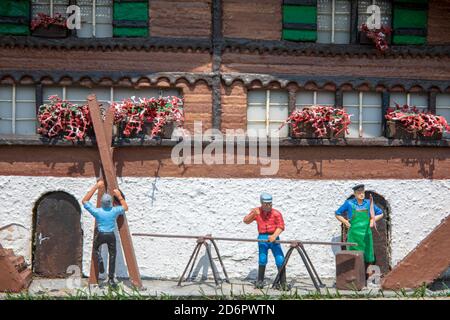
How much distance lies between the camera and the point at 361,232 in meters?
12.1

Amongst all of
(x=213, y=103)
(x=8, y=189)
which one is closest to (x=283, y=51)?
(x=213, y=103)

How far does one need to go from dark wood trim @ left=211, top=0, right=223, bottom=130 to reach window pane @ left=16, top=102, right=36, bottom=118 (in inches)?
141

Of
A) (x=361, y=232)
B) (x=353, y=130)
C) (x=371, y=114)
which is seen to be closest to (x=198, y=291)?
(x=361, y=232)

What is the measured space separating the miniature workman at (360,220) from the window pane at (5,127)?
21.7ft

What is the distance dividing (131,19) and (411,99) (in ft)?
19.5

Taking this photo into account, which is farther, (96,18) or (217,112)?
(96,18)

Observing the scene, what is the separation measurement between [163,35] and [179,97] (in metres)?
1.26

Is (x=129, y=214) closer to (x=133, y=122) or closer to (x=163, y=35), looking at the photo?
(x=133, y=122)

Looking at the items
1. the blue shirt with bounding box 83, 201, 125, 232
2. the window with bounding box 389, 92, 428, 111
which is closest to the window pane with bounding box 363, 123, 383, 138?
the window with bounding box 389, 92, 428, 111

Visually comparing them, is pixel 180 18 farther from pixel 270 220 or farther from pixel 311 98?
pixel 270 220

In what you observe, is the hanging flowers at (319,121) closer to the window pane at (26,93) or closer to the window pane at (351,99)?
the window pane at (351,99)

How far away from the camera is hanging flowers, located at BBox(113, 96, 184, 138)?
42.7 feet

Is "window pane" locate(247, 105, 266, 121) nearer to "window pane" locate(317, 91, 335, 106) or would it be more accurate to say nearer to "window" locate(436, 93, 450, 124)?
"window pane" locate(317, 91, 335, 106)

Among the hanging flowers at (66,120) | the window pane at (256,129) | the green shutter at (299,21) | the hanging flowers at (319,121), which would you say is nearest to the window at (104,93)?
the hanging flowers at (66,120)
